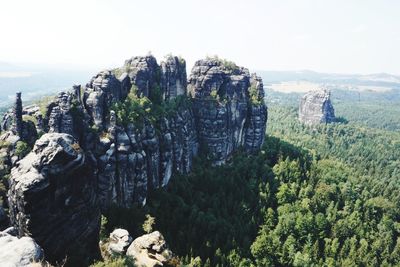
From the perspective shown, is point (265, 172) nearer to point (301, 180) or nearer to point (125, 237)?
point (301, 180)

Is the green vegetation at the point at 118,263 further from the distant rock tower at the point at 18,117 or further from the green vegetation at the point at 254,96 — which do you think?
the green vegetation at the point at 254,96

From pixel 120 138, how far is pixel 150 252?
35218 mm

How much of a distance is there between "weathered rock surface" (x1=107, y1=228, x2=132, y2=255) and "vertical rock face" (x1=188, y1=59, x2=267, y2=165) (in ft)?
184

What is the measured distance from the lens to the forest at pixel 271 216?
242 ft

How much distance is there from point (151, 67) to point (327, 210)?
186 feet

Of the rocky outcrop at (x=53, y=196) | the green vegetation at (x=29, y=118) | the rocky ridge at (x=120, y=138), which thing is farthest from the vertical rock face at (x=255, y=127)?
the rocky outcrop at (x=53, y=196)

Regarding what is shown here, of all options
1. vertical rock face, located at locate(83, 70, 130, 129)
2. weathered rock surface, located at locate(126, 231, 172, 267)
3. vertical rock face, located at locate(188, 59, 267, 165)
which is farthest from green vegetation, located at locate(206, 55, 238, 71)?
weathered rock surface, located at locate(126, 231, 172, 267)

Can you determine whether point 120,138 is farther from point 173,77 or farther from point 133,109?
point 173,77

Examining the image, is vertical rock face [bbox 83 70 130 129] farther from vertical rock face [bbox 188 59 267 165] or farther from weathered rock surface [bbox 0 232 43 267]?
weathered rock surface [bbox 0 232 43 267]

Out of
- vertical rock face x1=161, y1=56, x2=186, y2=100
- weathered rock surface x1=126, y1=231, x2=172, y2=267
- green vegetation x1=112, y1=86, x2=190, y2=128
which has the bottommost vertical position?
weathered rock surface x1=126, y1=231, x2=172, y2=267

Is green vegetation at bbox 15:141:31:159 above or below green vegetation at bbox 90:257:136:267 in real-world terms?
above

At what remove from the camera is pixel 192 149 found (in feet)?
331

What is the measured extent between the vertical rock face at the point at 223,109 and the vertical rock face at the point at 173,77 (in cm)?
548

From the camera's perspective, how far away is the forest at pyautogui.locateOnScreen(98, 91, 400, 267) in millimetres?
73750
